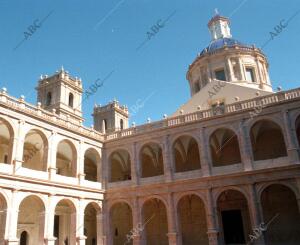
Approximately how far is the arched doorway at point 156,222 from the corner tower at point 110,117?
1590 centimetres

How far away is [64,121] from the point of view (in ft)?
76.1

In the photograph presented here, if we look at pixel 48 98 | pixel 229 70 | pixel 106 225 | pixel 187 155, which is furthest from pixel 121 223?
pixel 229 70

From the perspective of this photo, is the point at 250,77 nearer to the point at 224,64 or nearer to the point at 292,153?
the point at 224,64

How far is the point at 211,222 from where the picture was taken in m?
21.0

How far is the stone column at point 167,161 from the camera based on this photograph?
2331 cm

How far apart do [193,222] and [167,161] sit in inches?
228

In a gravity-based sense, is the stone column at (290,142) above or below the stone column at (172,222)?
above

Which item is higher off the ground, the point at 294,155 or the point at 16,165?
the point at 16,165

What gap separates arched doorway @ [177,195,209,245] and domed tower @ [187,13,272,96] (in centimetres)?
1284

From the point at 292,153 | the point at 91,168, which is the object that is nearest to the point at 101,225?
the point at 91,168

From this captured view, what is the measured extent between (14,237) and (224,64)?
24866 millimetres

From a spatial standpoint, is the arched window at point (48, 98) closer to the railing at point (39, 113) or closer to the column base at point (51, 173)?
the railing at point (39, 113)

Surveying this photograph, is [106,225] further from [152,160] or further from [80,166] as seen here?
[152,160]

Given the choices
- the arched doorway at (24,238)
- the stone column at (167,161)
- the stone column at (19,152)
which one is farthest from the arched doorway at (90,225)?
the stone column at (19,152)
